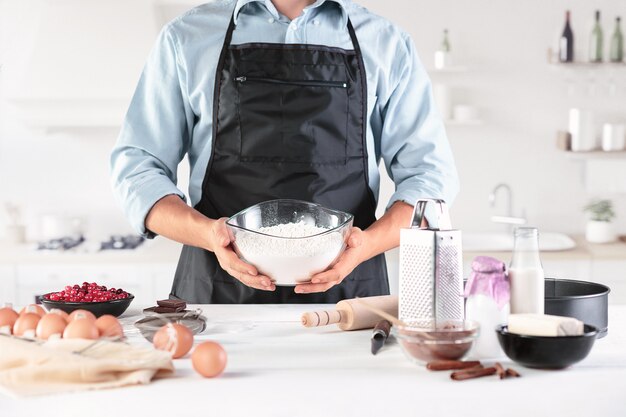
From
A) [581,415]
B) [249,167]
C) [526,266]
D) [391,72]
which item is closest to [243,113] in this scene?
[249,167]

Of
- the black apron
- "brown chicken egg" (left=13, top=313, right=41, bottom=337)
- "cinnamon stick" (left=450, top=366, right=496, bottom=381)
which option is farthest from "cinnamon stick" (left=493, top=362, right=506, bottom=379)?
the black apron

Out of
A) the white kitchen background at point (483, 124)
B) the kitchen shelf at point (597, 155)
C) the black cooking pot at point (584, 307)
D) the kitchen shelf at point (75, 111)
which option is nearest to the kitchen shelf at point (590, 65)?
the white kitchen background at point (483, 124)

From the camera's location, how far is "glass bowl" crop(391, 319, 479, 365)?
52.1 inches

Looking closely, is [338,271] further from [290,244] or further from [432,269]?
[432,269]

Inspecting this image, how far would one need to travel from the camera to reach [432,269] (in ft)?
4.82

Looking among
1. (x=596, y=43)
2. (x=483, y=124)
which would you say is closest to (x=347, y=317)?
(x=483, y=124)

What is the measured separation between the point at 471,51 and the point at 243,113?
100 inches

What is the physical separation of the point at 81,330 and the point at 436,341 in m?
0.55

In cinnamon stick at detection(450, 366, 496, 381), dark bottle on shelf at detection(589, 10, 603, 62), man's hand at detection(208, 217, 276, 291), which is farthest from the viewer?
dark bottle on shelf at detection(589, 10, 603, 62)

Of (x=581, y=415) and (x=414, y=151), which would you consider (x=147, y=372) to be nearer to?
(x=581, y=415)

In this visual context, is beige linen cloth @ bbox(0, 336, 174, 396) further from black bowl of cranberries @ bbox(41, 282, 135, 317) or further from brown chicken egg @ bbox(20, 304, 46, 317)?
black bowl of cranberries @ bbox(41, 282, 135, 317)

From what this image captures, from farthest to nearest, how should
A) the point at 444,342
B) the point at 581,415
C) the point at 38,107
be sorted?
1. the point at 38,107
2. the point at 444,342
3. the point at 581,415

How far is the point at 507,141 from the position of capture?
4.46 metres

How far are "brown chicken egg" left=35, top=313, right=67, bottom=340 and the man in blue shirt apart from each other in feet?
2.25
